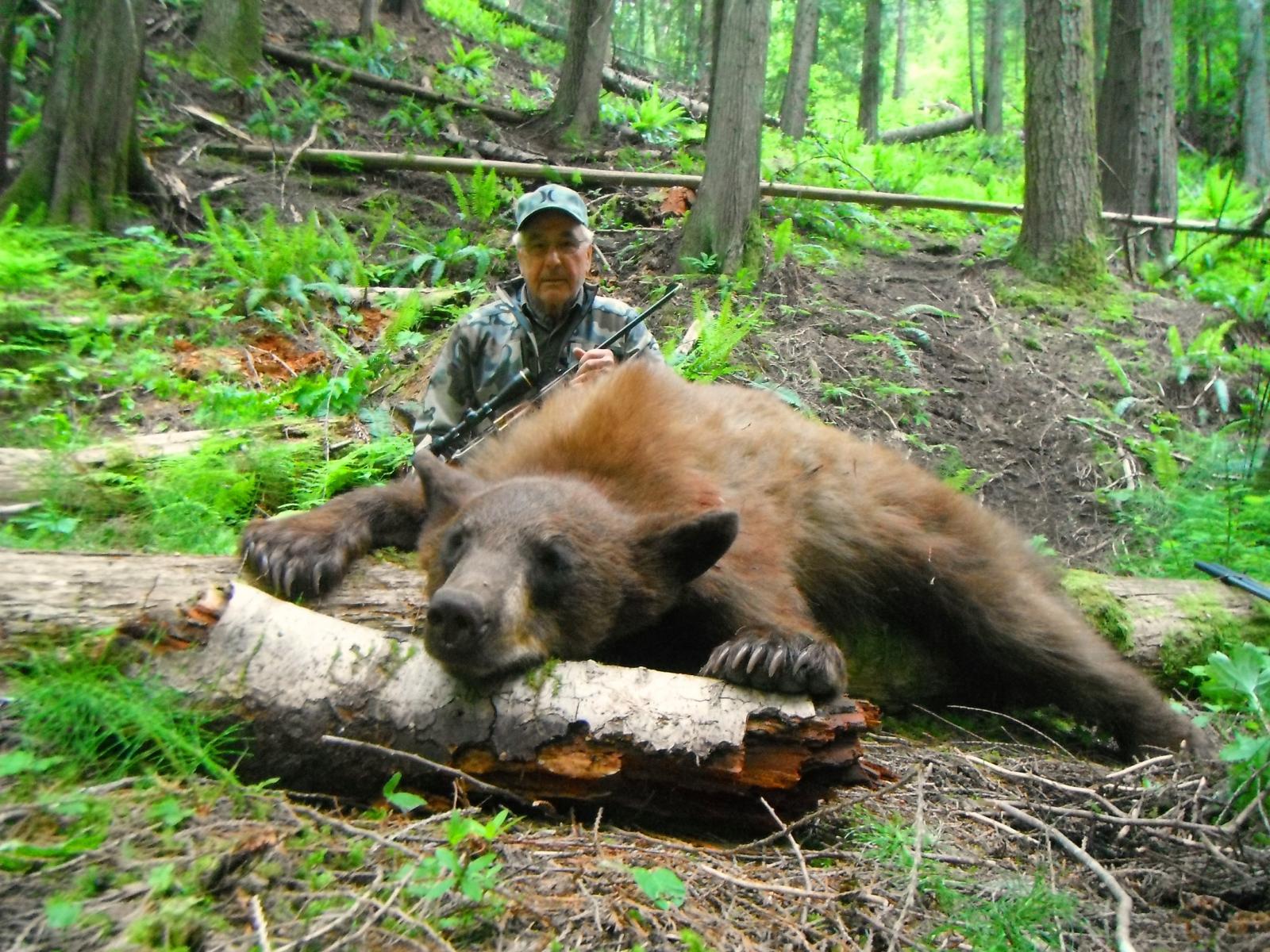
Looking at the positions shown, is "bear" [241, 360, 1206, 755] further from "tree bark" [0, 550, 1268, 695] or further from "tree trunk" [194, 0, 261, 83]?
"tree trunk" [194, 0, 261, 83]

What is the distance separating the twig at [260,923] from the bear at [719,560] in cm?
114

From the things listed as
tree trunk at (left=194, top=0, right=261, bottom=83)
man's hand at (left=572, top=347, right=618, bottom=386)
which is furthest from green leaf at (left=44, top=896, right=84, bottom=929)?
tree trunk at (left=194, top=0, right=261, bottom=83)

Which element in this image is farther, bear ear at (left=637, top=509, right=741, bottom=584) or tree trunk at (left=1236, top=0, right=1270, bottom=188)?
tree trunk at (left=1236, top=0, right=1270, bottom=188)

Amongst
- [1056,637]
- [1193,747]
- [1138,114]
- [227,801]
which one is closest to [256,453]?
[227,801]

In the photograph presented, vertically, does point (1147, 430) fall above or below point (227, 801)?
above

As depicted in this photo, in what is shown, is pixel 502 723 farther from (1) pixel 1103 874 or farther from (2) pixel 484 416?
(2) pixel 484 416

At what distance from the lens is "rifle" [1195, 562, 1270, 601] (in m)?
5.69

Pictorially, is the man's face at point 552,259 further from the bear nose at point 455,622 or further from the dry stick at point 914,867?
the dry stick at point 914,867

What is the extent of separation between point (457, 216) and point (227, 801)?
10.7m

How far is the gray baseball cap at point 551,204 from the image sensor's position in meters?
6.70

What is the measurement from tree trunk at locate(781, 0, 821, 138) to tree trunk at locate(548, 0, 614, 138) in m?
6.42

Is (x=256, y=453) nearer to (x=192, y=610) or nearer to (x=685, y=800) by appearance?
(x=192, y=610)

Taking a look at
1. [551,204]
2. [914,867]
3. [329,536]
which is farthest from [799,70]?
[914,867]

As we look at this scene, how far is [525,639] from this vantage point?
3.73 m
